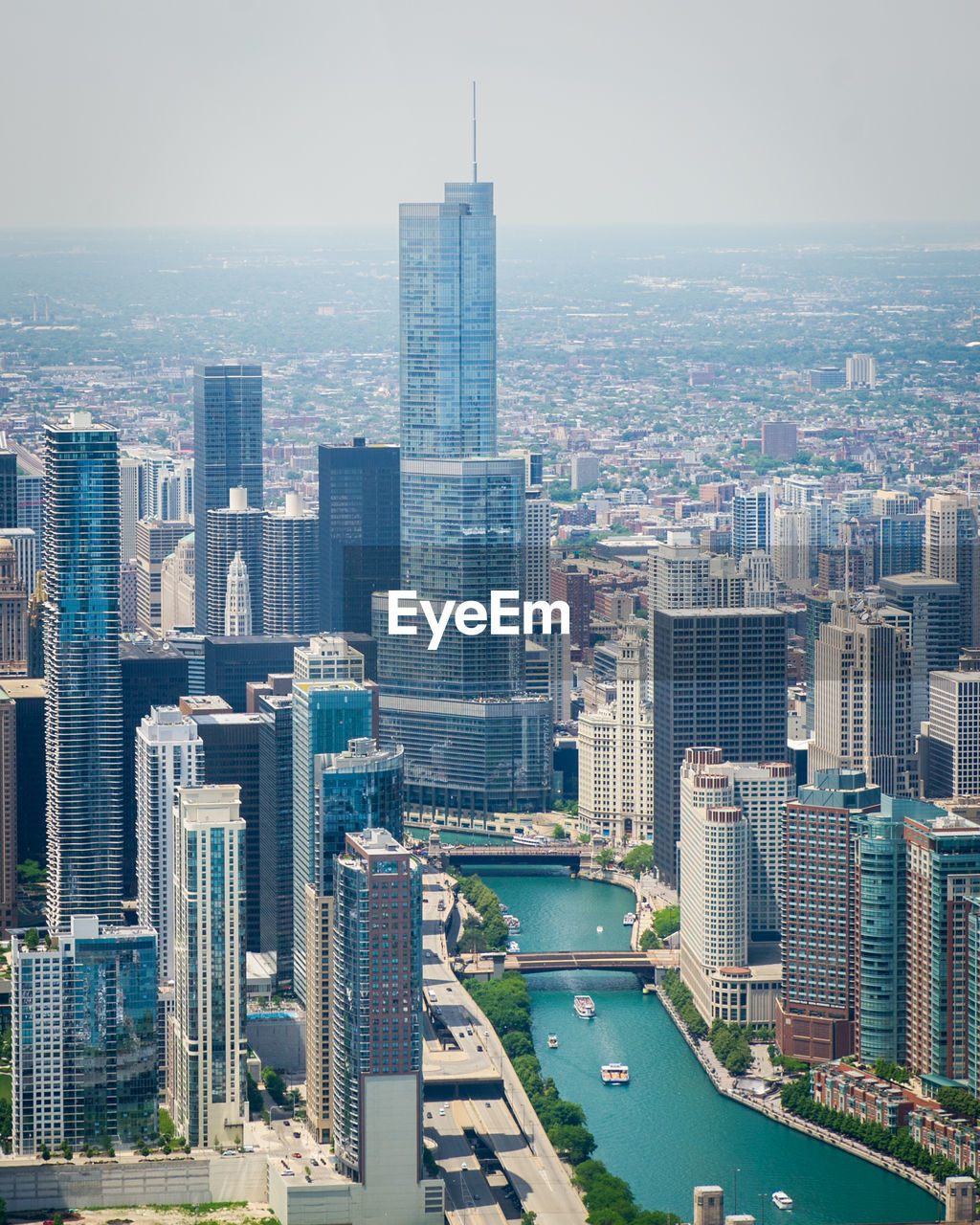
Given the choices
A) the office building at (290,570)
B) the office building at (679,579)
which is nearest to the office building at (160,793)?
the office building at (679,579)

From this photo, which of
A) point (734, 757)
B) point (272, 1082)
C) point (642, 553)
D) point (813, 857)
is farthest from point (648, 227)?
point (272, 1082)

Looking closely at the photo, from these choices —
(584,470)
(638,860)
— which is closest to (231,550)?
(584,470)

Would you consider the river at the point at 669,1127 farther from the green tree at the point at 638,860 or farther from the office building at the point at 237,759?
the office building at the point at 237,759

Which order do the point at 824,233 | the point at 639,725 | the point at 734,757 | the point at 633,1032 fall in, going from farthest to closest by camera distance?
the point at 824,233
the point at 639,725
the point at 734,757
the point at 633,1032

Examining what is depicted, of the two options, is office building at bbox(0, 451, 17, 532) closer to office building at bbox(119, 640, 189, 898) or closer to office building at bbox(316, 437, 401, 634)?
office building at bbox(316, 437, 401, 634)

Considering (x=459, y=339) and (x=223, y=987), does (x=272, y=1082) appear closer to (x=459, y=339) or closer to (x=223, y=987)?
(x=223, y=987)

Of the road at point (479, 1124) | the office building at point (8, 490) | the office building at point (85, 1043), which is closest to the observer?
the road at point (479, 1124)

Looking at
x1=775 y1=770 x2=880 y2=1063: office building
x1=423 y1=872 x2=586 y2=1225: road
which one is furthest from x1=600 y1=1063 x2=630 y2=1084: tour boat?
x1=775 y1=770 x2=880 y2=1063: office building

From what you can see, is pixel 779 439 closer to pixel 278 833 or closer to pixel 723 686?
pixel 723 686
